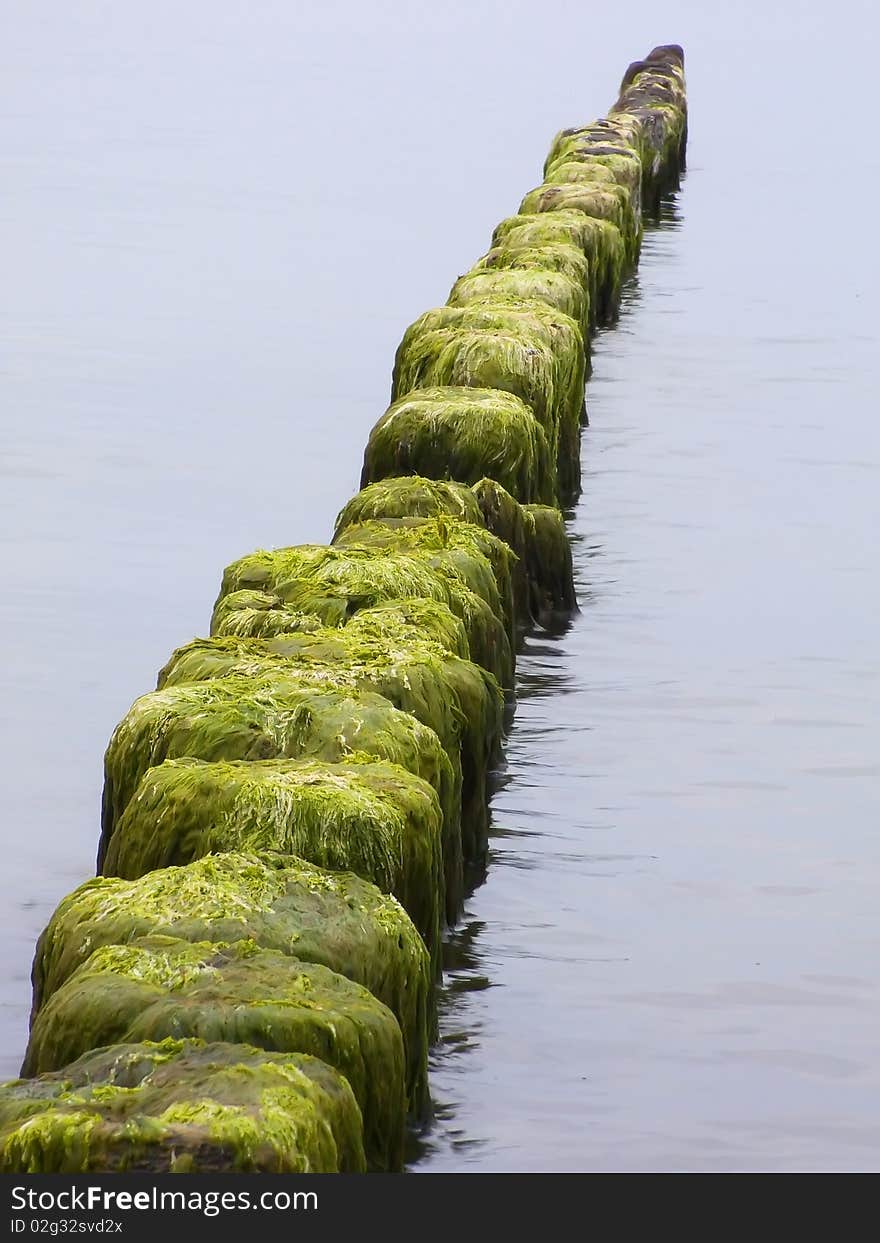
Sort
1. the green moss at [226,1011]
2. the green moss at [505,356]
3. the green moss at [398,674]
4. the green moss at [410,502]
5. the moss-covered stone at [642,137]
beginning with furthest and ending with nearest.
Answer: the moss-covered stone at [642,137] → the green moss at [505,356] → the green moss at [410,502] → the green moss at [398,674] → the green moss at [226,1011]

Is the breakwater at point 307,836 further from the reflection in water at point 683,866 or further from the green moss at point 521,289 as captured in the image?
the green moss at point 521,289

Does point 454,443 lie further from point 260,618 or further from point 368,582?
point 260,618

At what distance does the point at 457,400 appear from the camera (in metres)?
11.5

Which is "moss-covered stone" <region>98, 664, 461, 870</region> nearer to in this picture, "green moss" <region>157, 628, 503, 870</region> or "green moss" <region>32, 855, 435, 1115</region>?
"green moss" <region>157, 628, 503, 870</region>

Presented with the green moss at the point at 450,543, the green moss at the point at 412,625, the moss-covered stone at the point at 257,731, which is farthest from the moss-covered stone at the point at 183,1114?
the green moss at the point at 450,543

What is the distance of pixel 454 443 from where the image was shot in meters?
11.1

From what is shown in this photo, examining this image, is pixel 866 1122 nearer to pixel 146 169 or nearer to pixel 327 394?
pixel 327 394

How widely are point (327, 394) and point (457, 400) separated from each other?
6.16m

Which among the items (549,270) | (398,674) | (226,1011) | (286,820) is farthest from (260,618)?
(549,270)

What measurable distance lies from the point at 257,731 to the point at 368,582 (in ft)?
5.68

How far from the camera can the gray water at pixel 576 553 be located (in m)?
7.36

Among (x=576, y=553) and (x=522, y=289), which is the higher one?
(x=522, y=289)

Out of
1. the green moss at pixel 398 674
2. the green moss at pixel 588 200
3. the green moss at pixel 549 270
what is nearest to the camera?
the green moss at pixel 398 674

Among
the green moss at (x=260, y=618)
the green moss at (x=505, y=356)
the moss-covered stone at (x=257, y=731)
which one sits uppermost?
the green moss at (x=505, y=356)
